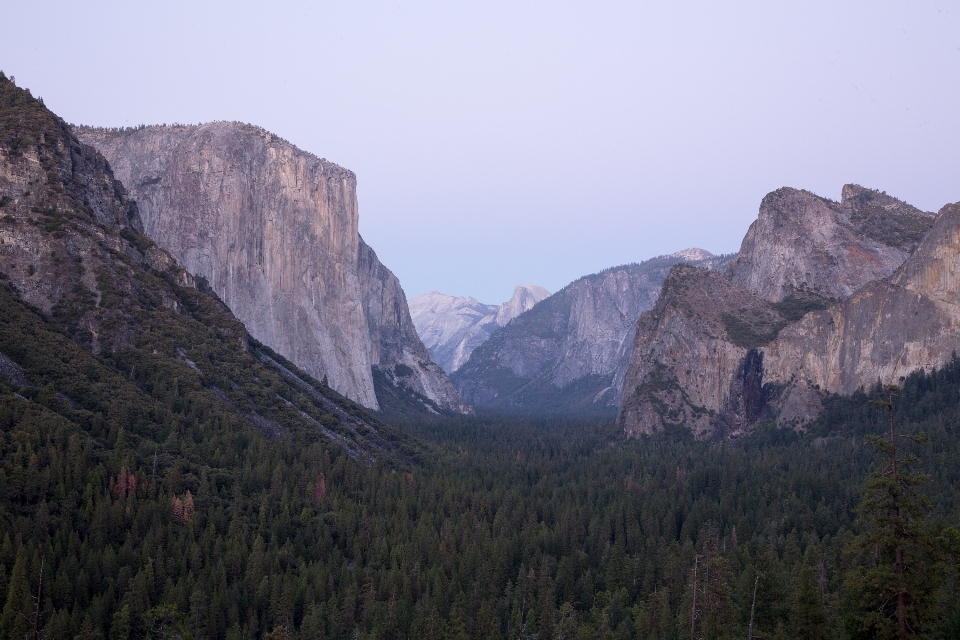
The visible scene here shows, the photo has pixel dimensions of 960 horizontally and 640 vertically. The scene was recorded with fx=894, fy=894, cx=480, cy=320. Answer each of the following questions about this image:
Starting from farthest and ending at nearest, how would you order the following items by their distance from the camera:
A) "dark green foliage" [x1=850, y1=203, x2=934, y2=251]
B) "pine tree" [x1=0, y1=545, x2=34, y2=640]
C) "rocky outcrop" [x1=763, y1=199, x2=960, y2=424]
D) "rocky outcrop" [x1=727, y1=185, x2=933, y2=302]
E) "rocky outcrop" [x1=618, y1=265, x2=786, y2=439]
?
1. "dark green foliage" [x1=850, y1=203, x2=934, y2=251]
2. "rocky outcrop" [x1=727, y1=185, x2=933, y2=302]
3. "rocky outcrop" [x1=618, y1=265, x2=786, y2=439]
4. "rocky outcrop" [x1=763, y1=199, x2=960, y2=424]
5. "pine tree" [x1=0, y1=545, x2=34, y2=640]

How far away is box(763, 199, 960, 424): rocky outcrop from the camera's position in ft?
414

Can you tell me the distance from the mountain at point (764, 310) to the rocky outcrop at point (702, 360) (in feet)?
0.67

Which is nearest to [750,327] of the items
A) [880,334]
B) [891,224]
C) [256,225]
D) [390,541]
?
[880,334]

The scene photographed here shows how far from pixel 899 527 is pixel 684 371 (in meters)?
145

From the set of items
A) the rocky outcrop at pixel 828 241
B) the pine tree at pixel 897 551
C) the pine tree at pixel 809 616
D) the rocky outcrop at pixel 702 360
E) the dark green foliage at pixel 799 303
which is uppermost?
the rocky outcrop at pixel 828 241

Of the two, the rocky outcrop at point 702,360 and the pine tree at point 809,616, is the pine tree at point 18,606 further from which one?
the rocky outcrop at point 702,360

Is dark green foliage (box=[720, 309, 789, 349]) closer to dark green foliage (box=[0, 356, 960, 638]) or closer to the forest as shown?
the forest

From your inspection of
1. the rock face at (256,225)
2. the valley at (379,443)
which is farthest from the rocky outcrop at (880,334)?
the rock face at (256,225)

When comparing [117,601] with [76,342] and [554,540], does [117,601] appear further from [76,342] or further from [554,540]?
[76,342]

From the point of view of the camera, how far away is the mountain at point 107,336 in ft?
281

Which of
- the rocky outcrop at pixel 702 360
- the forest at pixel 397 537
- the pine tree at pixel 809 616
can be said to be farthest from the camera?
the rocky outcrop at pixel 702 360

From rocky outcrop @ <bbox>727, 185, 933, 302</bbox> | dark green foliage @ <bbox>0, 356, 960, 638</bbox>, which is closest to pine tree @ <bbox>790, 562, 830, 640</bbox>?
dark green foliage @ <bbox>0, 356, 960, 638</bbox>

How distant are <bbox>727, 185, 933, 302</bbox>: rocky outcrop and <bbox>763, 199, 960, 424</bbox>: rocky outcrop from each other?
21.5m

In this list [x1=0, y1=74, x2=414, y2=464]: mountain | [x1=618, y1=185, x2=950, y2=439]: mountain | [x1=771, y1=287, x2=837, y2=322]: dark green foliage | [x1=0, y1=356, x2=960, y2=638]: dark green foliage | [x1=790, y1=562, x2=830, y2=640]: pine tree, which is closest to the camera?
[x1=790, y1=562, x2=830, y2=640]: pine tree
